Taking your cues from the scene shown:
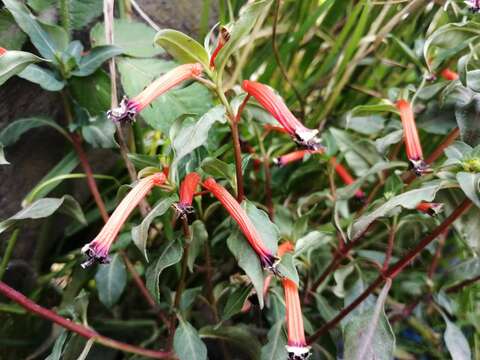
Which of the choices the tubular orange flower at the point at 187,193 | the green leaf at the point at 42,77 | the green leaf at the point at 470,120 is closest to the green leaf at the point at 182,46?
the tubular orange flower at the point at 187,193

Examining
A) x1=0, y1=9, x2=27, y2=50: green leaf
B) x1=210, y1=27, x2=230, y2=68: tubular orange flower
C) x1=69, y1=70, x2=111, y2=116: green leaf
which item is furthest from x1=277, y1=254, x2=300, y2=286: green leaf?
x1=0, y1=9, x2=27, y2=50: green leaf

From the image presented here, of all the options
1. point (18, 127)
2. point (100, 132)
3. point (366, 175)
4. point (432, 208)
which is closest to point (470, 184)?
point (432, 208)

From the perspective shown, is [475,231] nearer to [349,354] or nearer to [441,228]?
[441,228]

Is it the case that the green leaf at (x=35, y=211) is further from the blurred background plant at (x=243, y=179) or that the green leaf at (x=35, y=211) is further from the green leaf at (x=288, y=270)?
the green leaf at (x=288, y=270)

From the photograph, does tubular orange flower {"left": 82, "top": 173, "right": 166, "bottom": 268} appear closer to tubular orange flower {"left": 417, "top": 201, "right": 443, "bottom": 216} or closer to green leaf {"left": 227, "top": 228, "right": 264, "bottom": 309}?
green leaf {"left": 227, "top": 228, "right": 264, "bottom": 309}

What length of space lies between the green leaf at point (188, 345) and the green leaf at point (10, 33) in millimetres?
398

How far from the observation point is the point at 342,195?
750 millimetres

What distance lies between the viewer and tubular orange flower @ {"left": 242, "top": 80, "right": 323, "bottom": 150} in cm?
47

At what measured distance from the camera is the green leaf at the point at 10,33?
664mm

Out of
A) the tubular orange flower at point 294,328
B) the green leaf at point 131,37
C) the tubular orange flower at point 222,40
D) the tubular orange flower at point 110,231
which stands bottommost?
the tubular orange flower at point 294,328

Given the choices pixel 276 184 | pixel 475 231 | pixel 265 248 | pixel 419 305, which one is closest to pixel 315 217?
pixel 276 184

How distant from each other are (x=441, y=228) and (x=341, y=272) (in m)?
0.17

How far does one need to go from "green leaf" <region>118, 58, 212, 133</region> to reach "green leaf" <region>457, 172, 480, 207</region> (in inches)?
12.1

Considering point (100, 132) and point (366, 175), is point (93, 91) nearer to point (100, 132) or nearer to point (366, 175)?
point (100, 132)
